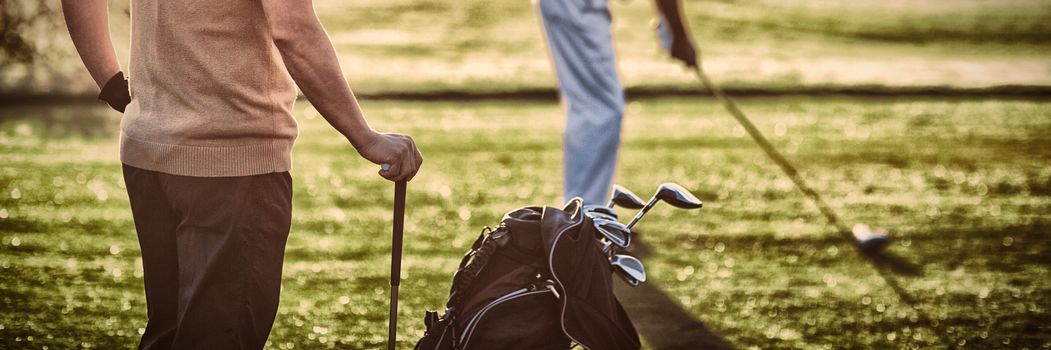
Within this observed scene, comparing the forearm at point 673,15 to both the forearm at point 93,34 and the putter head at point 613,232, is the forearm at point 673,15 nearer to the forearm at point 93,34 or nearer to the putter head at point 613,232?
the putter head at point 613,232

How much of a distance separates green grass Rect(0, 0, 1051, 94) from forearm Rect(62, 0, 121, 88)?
8974 millimetres

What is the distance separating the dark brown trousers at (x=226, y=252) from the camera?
2.80m

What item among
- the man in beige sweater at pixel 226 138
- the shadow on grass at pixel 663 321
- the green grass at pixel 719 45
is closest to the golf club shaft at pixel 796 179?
the shadow on grass at pixel 663 321

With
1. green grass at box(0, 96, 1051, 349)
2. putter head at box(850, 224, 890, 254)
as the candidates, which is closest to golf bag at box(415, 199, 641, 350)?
green grass at box(0, 96, 1051, 349)

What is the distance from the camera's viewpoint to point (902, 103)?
41.0ft

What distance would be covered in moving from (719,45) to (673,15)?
12.3m

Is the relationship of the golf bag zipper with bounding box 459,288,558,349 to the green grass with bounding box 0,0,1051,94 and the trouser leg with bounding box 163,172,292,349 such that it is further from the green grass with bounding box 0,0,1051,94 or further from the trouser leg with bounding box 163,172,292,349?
the green grass with bounding box 0,0,1051,94

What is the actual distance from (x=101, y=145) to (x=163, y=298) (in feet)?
21.4

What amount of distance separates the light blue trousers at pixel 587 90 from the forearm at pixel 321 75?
293 cm

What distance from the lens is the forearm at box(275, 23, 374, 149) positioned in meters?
2.66

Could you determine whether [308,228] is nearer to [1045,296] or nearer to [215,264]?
[1045,296]

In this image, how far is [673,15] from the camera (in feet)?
20.6

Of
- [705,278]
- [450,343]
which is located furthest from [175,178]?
[705,278]

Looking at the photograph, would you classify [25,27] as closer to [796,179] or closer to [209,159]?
[796,179]
